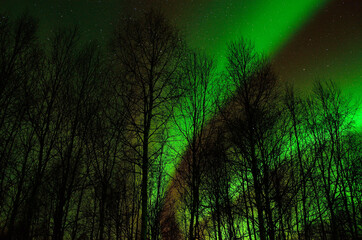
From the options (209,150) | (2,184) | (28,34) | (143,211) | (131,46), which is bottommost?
(143,211)

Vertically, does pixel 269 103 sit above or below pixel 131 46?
below

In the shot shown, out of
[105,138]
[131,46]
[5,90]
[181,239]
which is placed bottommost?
[181,239]

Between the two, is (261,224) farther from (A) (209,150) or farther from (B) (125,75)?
(B) (125,75)

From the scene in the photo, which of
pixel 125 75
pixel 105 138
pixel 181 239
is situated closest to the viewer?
pixel 125 75

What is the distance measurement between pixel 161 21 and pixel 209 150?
5694mm

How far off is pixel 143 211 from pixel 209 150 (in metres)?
4.17

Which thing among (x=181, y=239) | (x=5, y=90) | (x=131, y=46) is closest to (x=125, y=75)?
(x=131, y=46)

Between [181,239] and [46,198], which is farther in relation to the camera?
[181,239]

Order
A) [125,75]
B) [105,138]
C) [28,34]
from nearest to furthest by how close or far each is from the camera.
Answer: [125,75] → [28,34] → [105,138]

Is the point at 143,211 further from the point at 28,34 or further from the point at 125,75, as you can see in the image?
the point at 28,34

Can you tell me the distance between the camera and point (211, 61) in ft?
32.6

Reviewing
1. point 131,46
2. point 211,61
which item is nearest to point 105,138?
point 131,46

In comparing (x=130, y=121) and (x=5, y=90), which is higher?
(x=5, y=90)

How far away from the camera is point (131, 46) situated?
8.62 m
